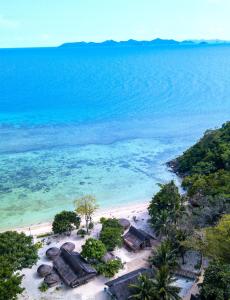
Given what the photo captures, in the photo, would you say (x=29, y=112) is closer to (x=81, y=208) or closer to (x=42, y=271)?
(x=81, y=208)

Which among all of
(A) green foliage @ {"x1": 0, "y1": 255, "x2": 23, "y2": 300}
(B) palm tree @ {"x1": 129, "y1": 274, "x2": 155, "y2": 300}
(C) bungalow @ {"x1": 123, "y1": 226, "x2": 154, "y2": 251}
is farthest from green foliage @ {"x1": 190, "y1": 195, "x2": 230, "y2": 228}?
(A) green foliage @ {"x1": 0, "y1": 255, "x2": 23, "y2": 300}

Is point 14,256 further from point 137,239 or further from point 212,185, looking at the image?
point 212,185

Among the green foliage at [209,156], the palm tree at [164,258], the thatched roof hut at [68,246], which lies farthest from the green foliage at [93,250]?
the green foliage at [209,156]

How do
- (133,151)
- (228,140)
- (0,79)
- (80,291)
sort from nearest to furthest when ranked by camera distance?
(80,291) → (228,140) → (133,151) → (0,79)

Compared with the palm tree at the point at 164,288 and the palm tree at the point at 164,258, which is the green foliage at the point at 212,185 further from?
the palm tree at the point at 164,288

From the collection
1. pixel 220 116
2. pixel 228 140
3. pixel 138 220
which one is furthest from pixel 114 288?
pixel 220 116

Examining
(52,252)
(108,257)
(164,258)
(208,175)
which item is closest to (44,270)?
(52,252)
